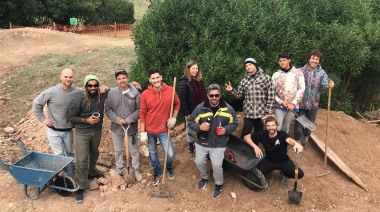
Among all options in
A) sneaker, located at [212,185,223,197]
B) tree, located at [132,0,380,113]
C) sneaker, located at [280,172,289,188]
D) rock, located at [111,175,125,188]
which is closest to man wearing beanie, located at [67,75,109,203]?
rock, located at [111,175,125,188]

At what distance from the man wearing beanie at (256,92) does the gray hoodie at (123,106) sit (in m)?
1.51

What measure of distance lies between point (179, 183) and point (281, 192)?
1.66 meters

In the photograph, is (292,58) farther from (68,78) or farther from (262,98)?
(68,78)

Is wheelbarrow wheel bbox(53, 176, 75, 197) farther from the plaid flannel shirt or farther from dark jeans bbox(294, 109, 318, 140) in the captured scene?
dark jeans bbox(294, 109, 318, 140)

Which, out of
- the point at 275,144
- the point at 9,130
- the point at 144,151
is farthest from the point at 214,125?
the point at 9,130

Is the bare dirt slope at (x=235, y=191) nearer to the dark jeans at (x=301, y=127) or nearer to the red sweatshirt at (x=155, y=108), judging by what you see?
the dark jeans at (x=301, y=127)

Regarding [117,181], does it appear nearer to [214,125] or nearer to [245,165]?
[214,125]

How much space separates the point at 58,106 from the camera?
4816 millimetres

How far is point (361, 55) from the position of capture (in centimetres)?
691

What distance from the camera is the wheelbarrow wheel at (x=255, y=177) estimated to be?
4984mm

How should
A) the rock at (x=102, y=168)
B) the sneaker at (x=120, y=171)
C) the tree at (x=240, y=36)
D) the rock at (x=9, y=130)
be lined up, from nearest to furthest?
the sneaker at (x=120, y=171) → the rock at (x=102, y=168) → the tree at (x=240, y=36) → the rock at (x=9, y=130)

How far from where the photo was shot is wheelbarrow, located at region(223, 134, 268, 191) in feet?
16.3

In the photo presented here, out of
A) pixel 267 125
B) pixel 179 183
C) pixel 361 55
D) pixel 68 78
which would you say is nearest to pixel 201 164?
pixel 179 183

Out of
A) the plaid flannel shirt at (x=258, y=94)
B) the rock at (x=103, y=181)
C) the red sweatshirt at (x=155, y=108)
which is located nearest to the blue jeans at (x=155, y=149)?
the red sweatshirt at (x=155, y=108)
